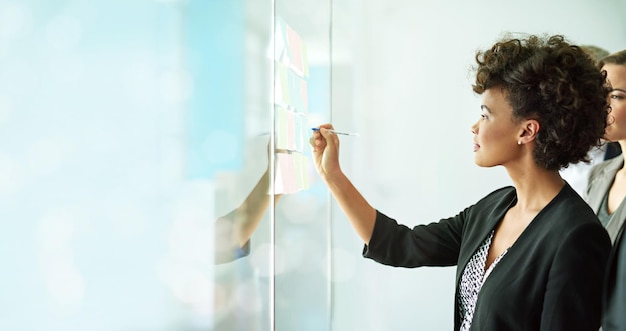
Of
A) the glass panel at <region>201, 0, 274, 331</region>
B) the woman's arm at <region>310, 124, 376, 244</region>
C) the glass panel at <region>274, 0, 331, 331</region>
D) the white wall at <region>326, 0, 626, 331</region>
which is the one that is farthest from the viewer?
the white wall at <region>326, 0, 626, 331</region>

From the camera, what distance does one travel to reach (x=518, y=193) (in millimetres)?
1252

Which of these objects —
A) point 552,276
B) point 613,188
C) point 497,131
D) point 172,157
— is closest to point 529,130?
point 497,131

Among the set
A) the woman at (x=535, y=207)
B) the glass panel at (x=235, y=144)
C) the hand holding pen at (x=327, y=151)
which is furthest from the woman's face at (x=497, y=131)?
the glass panel at (x=235, y=144)

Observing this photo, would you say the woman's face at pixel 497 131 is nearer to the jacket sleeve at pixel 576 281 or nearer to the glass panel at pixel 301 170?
the jacket sleeve at pixel 576 281

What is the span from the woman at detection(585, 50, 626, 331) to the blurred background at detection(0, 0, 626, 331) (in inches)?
29.1

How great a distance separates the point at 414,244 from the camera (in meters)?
1.43

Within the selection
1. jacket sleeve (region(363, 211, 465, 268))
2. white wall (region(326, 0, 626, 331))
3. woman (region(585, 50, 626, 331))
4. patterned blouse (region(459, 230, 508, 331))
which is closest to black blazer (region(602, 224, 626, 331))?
woman (region(585, 50, 626, 331))

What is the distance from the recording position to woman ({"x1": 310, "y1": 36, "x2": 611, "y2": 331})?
3.44ft

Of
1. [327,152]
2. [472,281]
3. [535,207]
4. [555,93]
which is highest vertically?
[555,93]

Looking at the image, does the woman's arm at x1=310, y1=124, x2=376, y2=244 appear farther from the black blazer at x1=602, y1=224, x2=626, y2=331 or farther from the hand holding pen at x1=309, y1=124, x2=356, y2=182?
the black blazer at x1=602, y1=224, x2=626, y2=331

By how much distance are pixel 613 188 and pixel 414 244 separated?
24.3 inches

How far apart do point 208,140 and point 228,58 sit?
0.64 feet

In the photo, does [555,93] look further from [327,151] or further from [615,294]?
[327,151]

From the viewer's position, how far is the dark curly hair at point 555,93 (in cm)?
116
